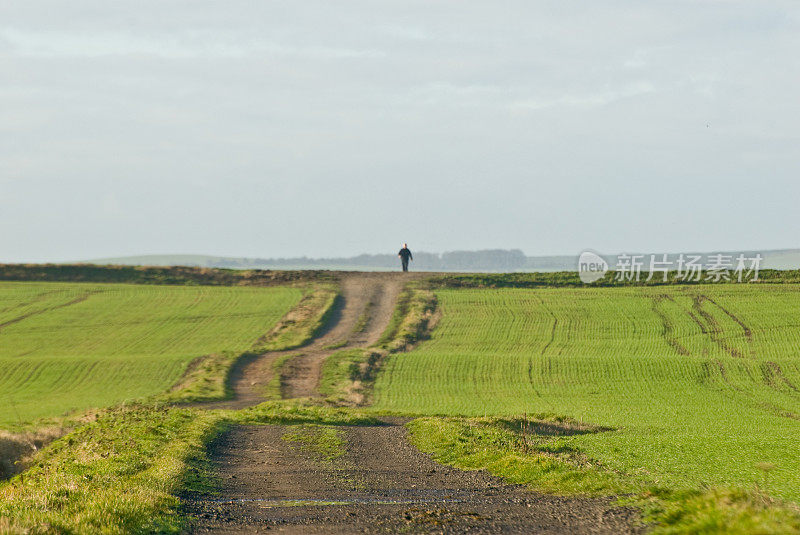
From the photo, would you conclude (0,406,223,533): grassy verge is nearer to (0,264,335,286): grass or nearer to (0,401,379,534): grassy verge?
(0,401,379,534): grassy verge

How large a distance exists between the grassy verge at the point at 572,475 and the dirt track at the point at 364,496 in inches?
18.6

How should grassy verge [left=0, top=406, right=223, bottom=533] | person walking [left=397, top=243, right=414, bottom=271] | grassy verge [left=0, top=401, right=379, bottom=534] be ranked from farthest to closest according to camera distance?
person walking [left=397, top=243, right=414, bottom=271]
grassy verge [left=0, top=401, right=379, bottom=534]
grassy verge [left=0, top=406, right=223, bottom=533]

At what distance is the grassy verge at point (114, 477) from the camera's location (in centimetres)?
1022

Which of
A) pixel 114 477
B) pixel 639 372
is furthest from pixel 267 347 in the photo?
pixel 114 477

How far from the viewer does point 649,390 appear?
35094 millimetres

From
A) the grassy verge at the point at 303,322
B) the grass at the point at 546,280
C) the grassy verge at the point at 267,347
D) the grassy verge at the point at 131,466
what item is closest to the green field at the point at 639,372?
the grass at the point at 546,280

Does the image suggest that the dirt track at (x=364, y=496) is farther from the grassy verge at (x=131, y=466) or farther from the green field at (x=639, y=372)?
the green field at (x=639, y=372)

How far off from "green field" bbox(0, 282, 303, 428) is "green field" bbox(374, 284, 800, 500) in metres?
12.0

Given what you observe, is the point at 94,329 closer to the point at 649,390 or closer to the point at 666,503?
the point at 649,390

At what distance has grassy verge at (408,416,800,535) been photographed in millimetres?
8320

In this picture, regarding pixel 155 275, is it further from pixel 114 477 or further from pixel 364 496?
pixel 364 496

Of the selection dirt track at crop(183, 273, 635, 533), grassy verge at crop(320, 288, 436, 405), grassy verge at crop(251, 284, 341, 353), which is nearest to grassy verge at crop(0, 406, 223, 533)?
dirt track at crop(183, 273, 635, 533)

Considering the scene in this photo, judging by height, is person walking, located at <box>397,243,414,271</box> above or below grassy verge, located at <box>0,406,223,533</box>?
above

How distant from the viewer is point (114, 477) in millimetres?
14781
